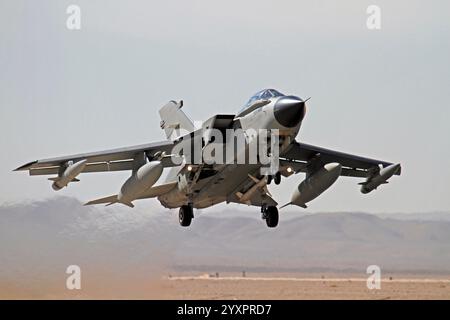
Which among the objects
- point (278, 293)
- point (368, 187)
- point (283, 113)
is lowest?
point (278, 293)

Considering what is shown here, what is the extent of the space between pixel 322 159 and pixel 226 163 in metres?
4.56

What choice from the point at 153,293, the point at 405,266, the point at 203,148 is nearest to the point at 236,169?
the point at 203,148

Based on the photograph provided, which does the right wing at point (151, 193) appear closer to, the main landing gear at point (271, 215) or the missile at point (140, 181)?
the missile at point (140, 181)

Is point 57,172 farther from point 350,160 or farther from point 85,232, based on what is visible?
point 350,160

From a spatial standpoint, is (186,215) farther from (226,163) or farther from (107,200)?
(226,163)

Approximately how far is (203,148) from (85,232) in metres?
5.46

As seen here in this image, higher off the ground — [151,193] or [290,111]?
[290,111]

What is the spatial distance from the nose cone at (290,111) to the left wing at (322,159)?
3485 millimetres

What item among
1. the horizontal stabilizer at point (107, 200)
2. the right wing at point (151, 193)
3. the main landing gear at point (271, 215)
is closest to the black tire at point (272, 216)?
the main landing gear at point (271, 215)

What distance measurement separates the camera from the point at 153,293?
3678cm

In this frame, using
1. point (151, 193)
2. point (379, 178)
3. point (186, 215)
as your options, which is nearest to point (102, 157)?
point (151, 193)

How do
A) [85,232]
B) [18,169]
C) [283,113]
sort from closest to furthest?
[283,113]
[18,169]
[85,232]

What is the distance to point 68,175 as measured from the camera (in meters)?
35.5

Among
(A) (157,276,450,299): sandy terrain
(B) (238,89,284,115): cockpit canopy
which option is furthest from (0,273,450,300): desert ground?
(B) (238,89,284,115): cockpit canopy
